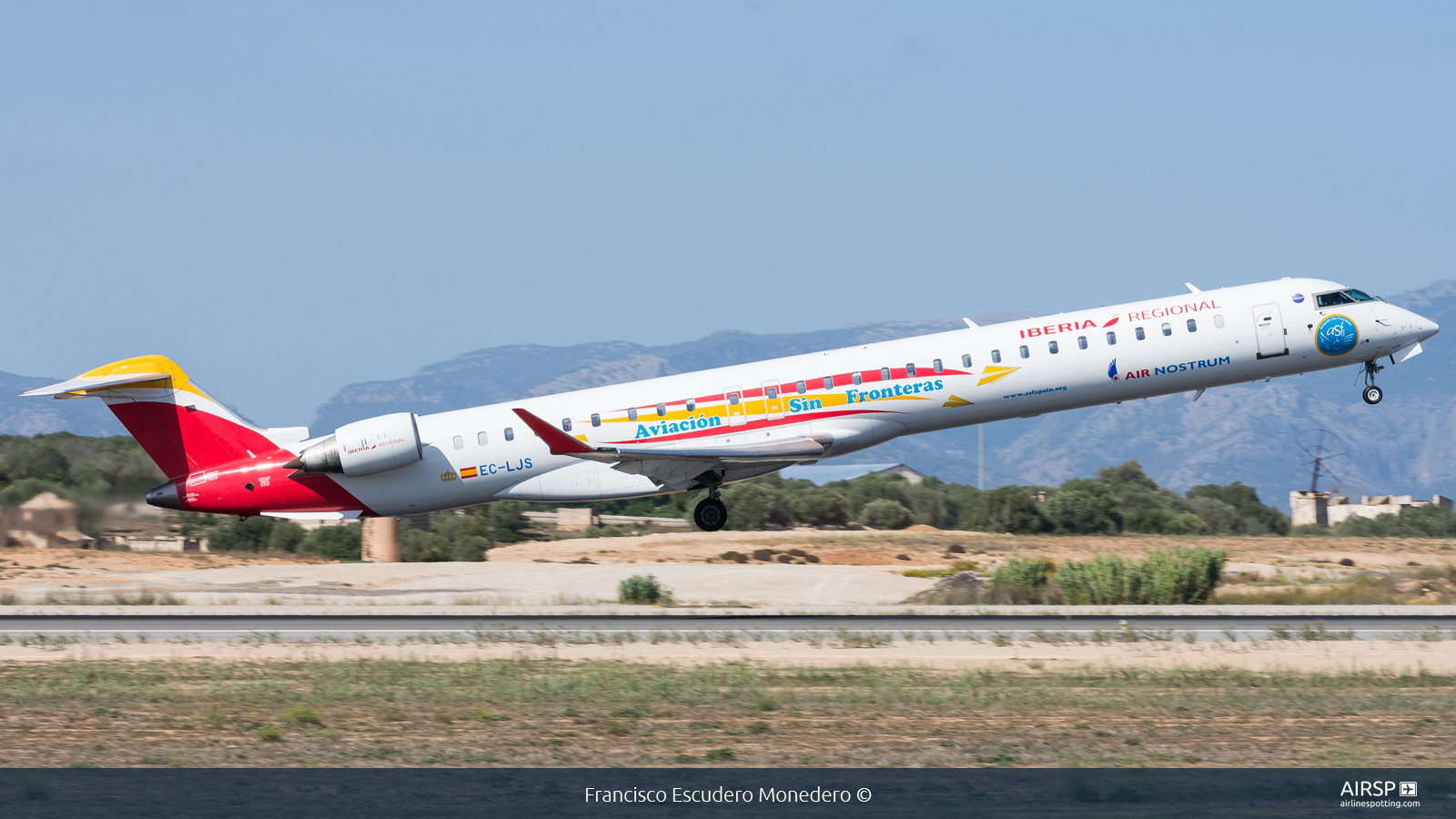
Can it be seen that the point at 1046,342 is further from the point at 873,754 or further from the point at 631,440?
the point at 873,754

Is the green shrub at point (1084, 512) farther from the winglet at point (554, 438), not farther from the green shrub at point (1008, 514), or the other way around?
the winglet at point (554, 438)

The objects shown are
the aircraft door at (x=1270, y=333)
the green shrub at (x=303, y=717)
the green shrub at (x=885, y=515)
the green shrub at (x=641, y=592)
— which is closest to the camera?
the green shrub at (x=303, y=717)

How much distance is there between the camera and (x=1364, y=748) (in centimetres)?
1545

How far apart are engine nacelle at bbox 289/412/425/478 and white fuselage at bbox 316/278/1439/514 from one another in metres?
2.51

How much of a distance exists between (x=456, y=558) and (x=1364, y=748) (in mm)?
48414

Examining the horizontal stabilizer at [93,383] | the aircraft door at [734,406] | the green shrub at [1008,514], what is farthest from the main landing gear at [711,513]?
the green shrub at [1008,514]

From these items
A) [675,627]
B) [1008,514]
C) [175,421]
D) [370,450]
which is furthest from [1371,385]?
[1008,514]

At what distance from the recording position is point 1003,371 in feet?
89.6

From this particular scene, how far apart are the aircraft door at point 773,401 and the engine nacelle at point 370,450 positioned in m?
7.42

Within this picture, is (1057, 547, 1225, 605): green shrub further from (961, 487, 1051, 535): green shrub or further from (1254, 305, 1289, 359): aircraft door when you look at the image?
(961, 487, 1051, 535): green shrub

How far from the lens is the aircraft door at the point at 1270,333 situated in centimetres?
2727

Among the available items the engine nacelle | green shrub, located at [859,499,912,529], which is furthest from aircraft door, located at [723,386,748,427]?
green shrub, located at [859,499,912,529]

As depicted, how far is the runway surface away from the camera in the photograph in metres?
26.3
